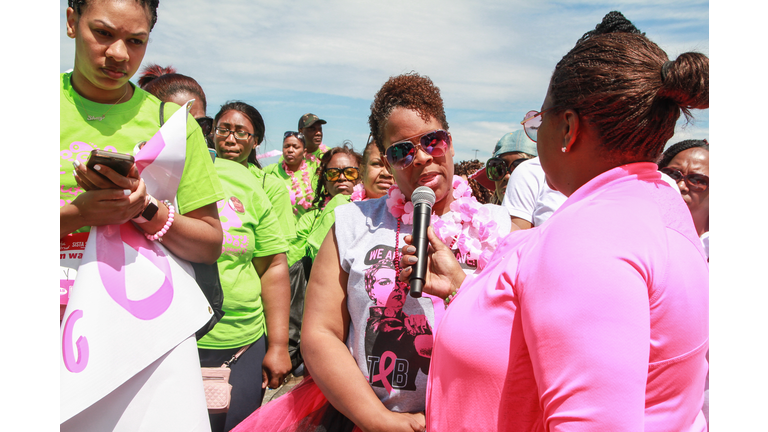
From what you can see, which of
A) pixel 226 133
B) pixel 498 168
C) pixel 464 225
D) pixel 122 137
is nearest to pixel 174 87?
pixel 226 133

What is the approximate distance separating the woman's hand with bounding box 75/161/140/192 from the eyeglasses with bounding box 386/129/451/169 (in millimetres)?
1101

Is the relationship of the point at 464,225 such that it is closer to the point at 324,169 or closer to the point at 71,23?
the point at 71,23

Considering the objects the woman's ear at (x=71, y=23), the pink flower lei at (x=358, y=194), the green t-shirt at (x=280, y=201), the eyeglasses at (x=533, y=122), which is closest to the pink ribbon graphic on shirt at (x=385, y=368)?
the eyeglasses at (x=533, y=122)

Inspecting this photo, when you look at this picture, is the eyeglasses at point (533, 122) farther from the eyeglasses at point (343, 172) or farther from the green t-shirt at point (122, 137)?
the eyeglasses at point (343, 172)

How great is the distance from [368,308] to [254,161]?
278cm

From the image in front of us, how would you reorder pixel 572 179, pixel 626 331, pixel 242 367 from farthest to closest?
pixel 242 367, pixel 572 179, pixel 626 331

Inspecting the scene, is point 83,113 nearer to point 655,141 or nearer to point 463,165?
point 655,141

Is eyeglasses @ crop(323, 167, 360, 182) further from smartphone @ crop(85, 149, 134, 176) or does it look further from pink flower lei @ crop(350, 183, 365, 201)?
smartphone @ crop(85, 149, 134, 176)

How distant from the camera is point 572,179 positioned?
4.34 ft

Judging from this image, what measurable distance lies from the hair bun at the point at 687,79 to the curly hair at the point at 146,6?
1777 millimetres

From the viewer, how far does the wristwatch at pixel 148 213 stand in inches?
62.5

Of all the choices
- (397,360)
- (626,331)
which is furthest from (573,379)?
(397,360)

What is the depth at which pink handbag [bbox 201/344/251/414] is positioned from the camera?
232 centimetres

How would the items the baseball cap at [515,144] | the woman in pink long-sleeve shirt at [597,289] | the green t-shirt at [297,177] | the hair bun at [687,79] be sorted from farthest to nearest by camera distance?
the green t-shirt at [297,177], the baseball cap at [515,144], the hair bun at [687,79], the woman in pink long-sleeve shirt at [597,289]
